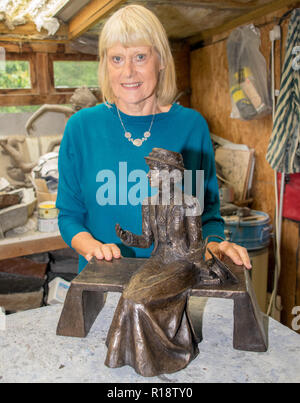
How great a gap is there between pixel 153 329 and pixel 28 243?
150 centimetres

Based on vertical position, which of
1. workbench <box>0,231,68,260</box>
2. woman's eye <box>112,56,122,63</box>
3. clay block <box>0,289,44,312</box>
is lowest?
clay block <box>0,289,44,312</box>

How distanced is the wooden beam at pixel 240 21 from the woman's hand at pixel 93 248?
190 cm

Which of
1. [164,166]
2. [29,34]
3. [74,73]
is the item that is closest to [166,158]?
[164,166]

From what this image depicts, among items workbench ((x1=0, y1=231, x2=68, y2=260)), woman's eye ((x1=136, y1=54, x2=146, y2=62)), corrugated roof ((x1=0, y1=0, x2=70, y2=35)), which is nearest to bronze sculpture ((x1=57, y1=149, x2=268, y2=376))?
woman's eye ((x1=136, y1=54, x2=146, y2=62))

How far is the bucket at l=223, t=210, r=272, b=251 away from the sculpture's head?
1519 mm

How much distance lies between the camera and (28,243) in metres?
2.31

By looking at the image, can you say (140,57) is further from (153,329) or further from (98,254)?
(153,329)

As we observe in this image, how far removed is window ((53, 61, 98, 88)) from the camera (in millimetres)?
3078

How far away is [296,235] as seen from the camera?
8.63 feet

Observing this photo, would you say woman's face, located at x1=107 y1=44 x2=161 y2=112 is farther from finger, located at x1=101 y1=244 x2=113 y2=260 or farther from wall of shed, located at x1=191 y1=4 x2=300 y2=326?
wall of shed, located at x1=191 y1=4 x2=300 y2=326

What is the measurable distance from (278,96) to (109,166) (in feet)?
4.69

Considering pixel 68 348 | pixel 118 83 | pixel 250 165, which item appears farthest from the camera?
pixel 250 165

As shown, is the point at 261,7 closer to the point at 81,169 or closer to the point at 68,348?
the point at 81,169

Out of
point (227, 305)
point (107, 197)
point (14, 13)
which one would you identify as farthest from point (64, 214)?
point (14, 13)
